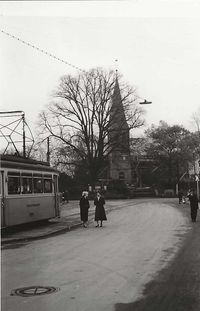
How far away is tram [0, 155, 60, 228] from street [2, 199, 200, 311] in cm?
195

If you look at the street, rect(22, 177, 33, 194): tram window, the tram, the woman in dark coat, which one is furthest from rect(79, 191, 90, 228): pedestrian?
the woman in dark coat

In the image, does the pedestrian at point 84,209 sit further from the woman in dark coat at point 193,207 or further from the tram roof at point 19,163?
the woman in dark coat at point 193,207

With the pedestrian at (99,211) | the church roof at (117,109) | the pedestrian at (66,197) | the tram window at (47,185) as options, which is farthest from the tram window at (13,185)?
the church roof at (117,109)

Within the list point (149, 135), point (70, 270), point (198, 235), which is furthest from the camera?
point (149, 135)

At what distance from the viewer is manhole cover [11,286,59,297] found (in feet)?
25.6

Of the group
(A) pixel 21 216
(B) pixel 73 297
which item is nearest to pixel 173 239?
(A) pixel 21 216

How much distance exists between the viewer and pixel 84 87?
60375 millimetres

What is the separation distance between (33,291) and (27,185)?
475 inches

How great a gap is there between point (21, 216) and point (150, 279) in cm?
1068

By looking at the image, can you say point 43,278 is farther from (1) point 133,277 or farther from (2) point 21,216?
(2) point 21,216

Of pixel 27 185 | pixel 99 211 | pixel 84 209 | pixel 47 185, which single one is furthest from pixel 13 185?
pixel 99 211

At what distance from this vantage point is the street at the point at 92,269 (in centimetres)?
716

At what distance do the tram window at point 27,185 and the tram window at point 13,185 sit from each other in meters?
0.51

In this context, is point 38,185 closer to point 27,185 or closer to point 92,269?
point 27,185
